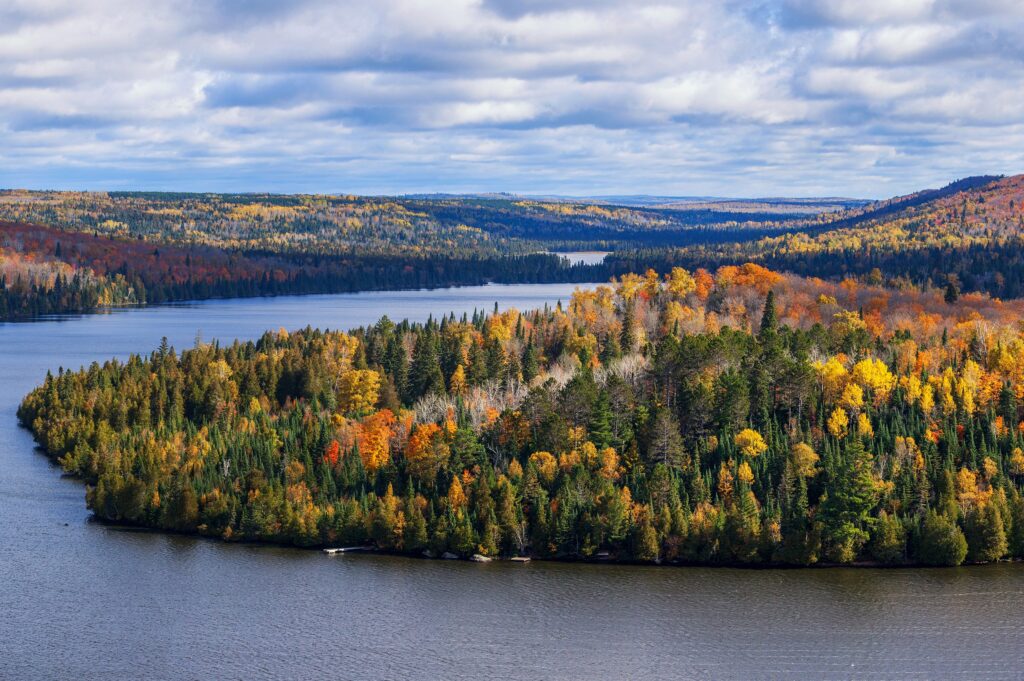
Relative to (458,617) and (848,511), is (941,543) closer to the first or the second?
(848,511)

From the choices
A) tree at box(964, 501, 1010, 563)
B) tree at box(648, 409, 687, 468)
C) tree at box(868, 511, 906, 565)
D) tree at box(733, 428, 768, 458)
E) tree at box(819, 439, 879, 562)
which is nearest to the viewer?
tree at box(964, 501, 1010, 563)

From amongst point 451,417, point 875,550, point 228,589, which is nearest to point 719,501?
point 875,550

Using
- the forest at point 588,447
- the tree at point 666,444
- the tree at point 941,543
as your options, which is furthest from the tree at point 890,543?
the tree at point 666,444

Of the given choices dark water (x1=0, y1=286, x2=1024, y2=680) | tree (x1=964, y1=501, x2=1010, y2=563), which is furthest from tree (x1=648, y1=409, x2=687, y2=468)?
tree (x1=964, y1=501, x2=1010, y2=563)

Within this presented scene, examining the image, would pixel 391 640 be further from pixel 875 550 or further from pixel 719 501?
pixel 875 550

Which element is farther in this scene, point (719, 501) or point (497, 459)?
point (497, 459)

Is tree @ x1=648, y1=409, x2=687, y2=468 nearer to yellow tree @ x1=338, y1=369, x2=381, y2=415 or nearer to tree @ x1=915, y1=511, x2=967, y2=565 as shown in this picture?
tree @ x1=915, y1=511, x2=967, y2=565
